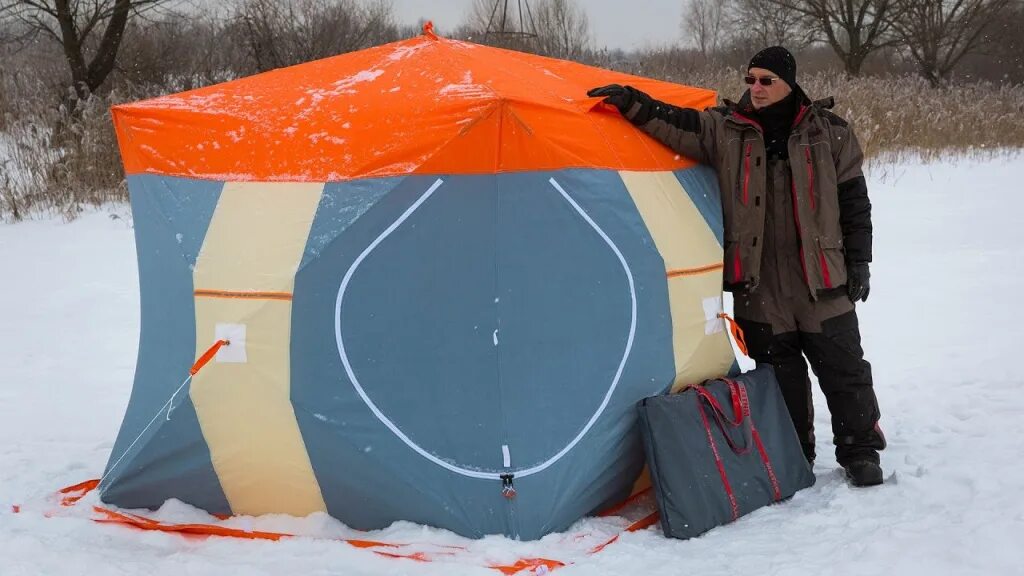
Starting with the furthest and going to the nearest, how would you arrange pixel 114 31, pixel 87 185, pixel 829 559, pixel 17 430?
1. pixel 114 31
2. pixel 87 185
3. pixel 17 430
4. pixel 829 559

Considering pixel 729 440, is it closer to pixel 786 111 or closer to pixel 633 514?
pixel 633 514

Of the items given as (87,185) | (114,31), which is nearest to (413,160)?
(87,185)

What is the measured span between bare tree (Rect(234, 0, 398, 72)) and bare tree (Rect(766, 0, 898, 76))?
12294mm

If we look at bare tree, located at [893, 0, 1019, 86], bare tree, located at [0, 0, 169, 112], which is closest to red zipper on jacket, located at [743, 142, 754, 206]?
bare tree, located at [0, 0, 169, 112]

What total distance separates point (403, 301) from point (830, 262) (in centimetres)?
157

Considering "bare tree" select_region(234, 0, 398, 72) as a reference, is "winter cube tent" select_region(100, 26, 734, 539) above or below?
below

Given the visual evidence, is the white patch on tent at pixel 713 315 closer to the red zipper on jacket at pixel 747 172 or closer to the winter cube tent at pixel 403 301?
the winter cube tent at pixel 403 301

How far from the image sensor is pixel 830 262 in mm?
3295

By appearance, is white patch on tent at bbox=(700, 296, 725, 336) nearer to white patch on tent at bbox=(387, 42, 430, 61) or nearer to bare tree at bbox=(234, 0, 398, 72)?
white patch on tent at bbox=(387, 42, 430, 61)

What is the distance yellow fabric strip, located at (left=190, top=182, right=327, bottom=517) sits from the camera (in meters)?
2.92

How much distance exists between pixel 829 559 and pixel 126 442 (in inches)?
94.5

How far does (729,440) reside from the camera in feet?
10.3

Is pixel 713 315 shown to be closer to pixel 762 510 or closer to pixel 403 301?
pixel 762 510

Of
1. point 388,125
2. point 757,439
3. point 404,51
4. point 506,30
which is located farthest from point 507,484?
point 506,30
